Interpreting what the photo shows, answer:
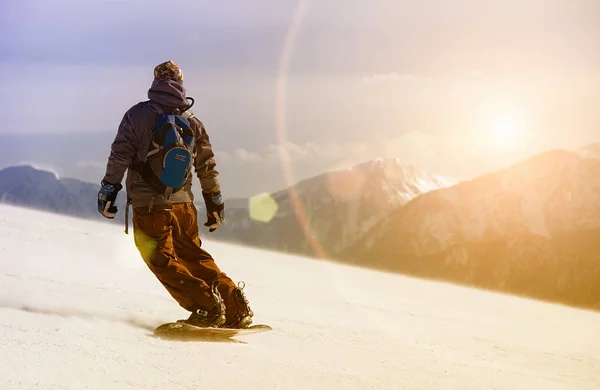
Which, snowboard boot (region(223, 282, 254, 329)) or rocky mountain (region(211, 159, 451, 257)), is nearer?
snowboard boot (region(223, 282, 254, 329))

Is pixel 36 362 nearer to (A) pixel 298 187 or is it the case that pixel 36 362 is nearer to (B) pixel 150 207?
(B) pixel 150 207

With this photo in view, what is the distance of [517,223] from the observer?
90.4 m

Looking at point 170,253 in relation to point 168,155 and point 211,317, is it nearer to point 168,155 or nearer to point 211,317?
point 211,317

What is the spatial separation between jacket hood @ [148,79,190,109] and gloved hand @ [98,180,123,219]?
2.73ft

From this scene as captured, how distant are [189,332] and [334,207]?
13410 cm

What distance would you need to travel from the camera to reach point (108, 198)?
218 inches

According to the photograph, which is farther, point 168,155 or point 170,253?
point 170,253

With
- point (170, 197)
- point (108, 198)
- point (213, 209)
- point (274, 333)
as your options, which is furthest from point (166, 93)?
point (274, 333)

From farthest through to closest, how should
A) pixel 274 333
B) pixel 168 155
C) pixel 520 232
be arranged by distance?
pixel 520 232 → pixel 274 333 → pixel 168 155

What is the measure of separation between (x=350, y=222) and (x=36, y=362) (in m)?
130

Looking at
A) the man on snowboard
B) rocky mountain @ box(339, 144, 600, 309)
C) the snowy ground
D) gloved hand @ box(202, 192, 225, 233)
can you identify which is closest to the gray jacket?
the man on snowboard

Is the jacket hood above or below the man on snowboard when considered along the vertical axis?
above

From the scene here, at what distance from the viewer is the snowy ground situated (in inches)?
177

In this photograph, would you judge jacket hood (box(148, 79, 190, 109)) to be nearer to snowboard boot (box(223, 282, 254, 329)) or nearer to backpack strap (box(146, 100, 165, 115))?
backpack strap (box(146, 100, 165, 115))
